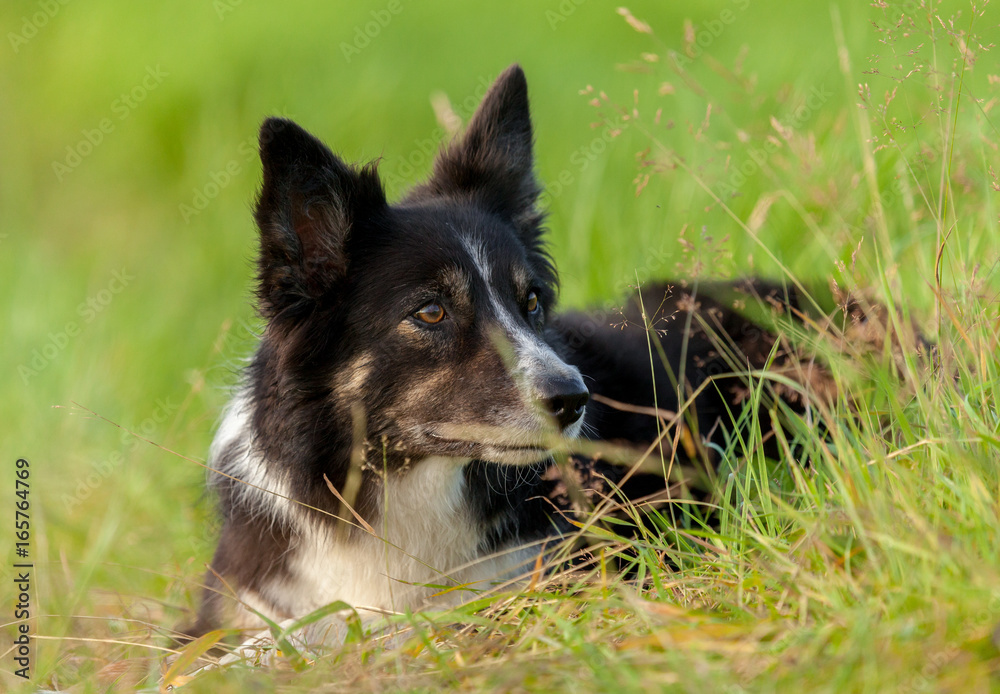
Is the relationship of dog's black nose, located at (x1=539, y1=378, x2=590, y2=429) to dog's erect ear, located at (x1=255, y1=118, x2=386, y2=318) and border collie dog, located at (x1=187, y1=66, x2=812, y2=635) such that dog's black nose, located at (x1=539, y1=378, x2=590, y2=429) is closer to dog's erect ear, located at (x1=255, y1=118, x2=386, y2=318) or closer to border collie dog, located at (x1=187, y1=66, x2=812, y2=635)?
border collie dog, located at (x1=187, y1=66, x2=812, y2=635)

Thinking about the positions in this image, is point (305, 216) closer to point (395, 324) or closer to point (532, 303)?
point (395, 324)

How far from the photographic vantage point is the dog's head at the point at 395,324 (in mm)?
3227

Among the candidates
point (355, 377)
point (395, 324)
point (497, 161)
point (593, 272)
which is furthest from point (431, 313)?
point (593, 272)

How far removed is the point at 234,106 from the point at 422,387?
7811 mm

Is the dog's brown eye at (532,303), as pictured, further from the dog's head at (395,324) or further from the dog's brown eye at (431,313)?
the dog's brown eye at (431,313)

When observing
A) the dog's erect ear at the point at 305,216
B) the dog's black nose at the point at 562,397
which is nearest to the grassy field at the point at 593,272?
the dog's erect ear at the point at 305,216

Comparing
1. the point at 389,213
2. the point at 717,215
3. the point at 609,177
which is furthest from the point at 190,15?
the point at 389,213

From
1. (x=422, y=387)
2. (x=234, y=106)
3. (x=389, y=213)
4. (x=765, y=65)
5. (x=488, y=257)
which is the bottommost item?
(x=422, y=387)

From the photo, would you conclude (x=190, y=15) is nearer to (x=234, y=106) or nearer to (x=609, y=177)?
(x=234, y=106)

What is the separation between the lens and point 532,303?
377cm

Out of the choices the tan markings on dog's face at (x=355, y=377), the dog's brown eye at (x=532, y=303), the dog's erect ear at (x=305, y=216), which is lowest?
the tan markings on dog's face at (x=355, y=377)

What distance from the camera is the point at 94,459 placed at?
598 cm

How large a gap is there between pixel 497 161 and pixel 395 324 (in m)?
1.08

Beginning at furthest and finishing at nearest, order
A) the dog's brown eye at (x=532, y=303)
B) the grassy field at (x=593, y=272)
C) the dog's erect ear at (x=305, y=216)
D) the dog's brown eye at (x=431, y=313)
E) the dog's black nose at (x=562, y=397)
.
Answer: the dog's brown eye at (x=532, y=303) → the dog's brown eye at (x=431, y=313) → the dog's erect ear at (x=305, y=216) → the dog's black nose at (x=562, y=397) → the grassy field at (x=593, y=272)
